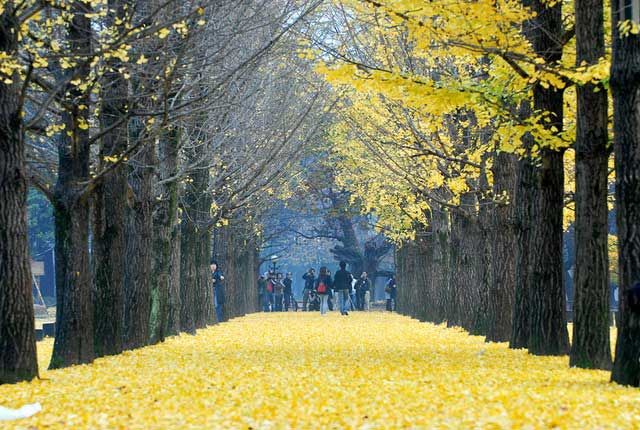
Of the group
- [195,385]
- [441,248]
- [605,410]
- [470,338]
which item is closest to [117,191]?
[195,385]

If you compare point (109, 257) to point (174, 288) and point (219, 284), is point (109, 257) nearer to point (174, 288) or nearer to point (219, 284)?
point (174, 288)

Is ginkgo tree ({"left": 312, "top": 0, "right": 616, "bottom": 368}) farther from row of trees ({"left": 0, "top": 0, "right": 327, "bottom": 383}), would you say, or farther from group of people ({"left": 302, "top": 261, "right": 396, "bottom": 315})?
group of people ({"left": 302, "top": 261, "right": 396, "bottom": 315})

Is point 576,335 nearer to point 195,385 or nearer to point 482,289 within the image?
point 195,385

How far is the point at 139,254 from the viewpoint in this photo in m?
24.7

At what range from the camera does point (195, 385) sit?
15.1 meters

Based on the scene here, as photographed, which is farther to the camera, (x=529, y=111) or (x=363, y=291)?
(x=363, y=291)

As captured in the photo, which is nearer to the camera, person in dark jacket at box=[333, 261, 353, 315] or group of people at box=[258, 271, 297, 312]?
person in dark jacket at box=[333, 261, 353, 315]

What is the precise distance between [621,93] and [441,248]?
2574 cm

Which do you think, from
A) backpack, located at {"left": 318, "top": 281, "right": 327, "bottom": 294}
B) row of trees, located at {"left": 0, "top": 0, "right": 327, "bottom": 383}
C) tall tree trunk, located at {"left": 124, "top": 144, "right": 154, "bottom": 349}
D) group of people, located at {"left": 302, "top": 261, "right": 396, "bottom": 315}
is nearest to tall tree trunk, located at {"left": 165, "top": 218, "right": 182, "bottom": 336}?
row of trees, located at {"left": 0, "top": 0, "right": 327, "bottom": 383}

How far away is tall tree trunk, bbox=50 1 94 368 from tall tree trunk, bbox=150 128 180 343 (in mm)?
7019

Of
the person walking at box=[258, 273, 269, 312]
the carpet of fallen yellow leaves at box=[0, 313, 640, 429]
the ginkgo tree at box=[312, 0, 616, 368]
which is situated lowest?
the carpet of fallen yellow leaves at box=[0, 313, 640, 429]

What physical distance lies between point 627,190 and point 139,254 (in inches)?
489

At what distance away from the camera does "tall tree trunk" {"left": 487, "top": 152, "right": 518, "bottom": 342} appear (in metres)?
25.7

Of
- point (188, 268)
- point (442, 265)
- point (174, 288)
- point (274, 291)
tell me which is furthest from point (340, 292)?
point (274, 291)
